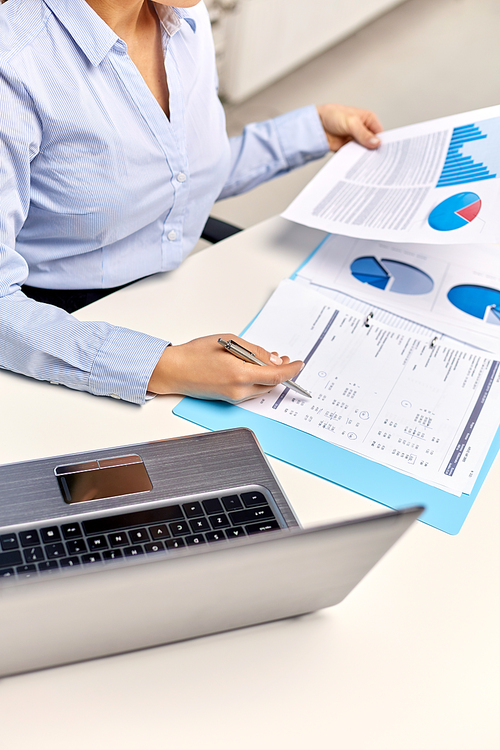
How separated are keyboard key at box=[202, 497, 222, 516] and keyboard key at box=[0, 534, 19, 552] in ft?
0.55

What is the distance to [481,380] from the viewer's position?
32.7 inches

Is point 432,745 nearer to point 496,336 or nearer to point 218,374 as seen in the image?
point 218,374

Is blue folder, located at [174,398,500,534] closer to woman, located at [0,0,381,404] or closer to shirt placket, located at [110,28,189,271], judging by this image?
woman, located at [0,0,381,404]

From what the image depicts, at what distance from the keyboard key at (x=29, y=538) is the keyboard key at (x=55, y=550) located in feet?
0.04

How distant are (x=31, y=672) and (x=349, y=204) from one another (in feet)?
2.56

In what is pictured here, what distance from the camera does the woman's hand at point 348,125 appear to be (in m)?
1.18

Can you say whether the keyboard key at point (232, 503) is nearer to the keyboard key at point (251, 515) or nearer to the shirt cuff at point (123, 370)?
the keyboard key at point (251, 515)

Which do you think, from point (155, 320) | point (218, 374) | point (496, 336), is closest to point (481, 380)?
point (496, 336)

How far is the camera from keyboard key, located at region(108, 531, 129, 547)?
0.56 meters

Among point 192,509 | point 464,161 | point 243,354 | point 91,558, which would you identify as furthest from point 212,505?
point 464,161

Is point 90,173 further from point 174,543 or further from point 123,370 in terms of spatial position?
point 174,543

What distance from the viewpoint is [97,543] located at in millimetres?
558

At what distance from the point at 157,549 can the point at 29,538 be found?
11cm

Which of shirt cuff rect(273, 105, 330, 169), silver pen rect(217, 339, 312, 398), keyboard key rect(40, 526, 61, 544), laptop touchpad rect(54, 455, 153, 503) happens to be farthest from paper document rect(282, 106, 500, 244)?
keyboard key rect(40, 526, 61, 544)
